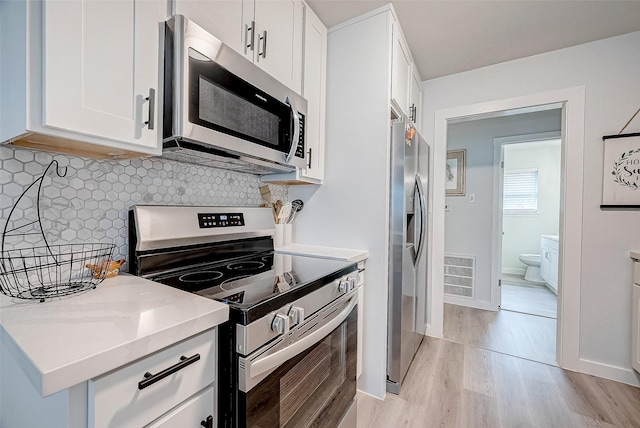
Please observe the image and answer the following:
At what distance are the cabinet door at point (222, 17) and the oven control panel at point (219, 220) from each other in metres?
0.75

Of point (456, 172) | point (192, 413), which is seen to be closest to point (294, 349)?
point (192, 413)

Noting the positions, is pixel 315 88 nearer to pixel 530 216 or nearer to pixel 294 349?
pixel 294 349

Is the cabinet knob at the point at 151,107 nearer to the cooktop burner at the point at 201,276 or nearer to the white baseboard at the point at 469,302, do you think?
the cooktop burner at the point at 201,276

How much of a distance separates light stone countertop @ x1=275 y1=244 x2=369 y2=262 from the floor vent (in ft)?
7.77

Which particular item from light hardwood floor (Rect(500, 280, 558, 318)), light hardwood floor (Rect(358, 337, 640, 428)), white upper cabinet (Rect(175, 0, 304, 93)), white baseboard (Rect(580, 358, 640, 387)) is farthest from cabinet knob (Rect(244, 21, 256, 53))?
light hardwood floor (Rect(500, 280, 558, 318))

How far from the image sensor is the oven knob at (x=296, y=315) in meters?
0.95

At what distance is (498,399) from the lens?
1.79 meters

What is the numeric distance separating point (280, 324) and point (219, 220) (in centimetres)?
74

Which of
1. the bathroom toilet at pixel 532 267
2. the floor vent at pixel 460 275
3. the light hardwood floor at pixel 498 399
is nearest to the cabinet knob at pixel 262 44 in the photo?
the light hardwood floor at pixel 498 399

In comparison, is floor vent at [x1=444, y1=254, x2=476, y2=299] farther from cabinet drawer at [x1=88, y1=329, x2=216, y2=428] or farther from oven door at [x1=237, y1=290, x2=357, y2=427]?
cabinet drawer at [x1=88, y1=329, x2=216, y2=428]

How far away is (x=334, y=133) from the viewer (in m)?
1.93

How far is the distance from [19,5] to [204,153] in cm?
61

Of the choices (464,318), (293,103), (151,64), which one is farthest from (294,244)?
(464,318)

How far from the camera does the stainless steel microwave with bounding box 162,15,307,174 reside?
3.20 feet
